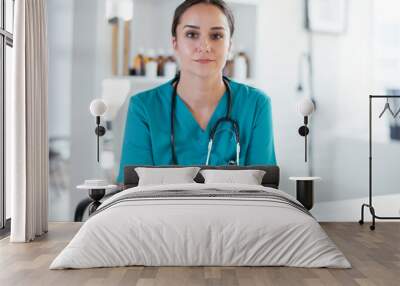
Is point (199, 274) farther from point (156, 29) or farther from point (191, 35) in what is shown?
point (156, 29)

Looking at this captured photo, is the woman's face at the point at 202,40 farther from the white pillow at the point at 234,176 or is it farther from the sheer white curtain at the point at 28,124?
the sheer white curtain at the point at 28,124

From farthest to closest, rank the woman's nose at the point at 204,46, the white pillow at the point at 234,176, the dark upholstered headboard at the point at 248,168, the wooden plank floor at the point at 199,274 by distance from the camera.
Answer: the woman's nose at the point at 204,46 → the dark upholstered headboard at the point at 248,168 → the white pillow at the point at 234,176 → the wooden plank floor at the point at 199,274

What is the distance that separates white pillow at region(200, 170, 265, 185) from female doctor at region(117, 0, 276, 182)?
0.48 meters

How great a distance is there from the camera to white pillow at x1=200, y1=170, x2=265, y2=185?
229 inches

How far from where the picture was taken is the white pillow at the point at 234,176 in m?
5.82

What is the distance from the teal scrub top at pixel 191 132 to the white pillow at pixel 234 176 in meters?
0.48

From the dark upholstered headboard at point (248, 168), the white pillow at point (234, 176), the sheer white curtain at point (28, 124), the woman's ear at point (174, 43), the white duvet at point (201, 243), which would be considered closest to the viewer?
the white duvet at point (201, 243)

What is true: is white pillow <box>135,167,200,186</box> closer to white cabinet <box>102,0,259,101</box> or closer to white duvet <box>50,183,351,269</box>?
white cabinet <box>102,0,259,101</box>

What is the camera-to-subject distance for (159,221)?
13.4 feet

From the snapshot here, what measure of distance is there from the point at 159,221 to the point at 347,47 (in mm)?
3613

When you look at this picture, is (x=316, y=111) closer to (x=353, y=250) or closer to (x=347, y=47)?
(x=347, y=47)

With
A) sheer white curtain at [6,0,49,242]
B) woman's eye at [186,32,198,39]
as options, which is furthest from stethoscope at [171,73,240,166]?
sheer white curtain at [6,0,49,242]

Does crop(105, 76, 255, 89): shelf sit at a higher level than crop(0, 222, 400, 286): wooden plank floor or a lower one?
higher

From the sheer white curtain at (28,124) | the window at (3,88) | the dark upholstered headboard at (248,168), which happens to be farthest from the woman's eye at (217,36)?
the window at (3,88)
